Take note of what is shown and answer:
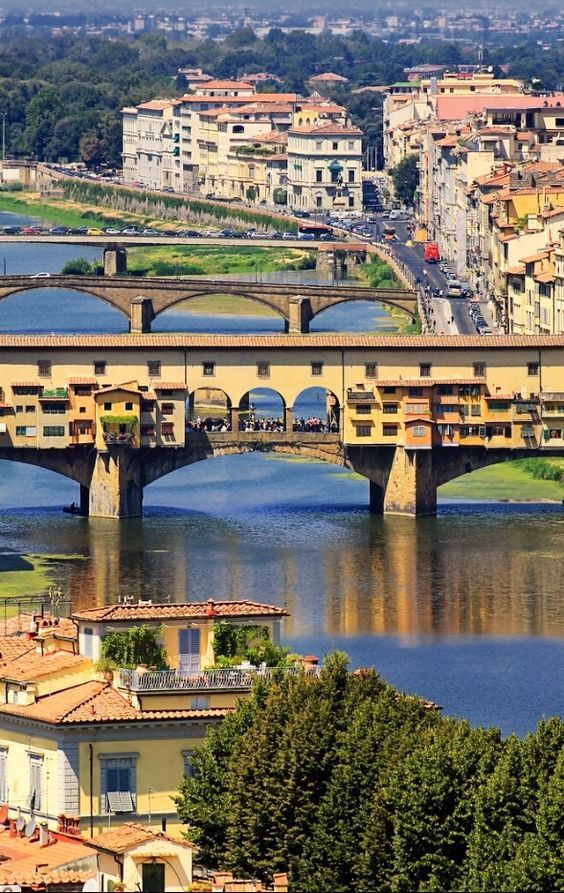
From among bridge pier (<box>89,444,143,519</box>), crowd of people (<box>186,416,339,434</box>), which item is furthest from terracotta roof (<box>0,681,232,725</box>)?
crowd of people (<box>186,416,339,434</box>)

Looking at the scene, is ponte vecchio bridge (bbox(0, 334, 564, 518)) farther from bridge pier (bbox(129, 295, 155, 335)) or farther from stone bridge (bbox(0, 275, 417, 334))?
bridge pier (bbox(129, 295, 155, 335))

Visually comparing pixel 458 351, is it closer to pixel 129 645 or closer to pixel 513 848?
pixel 129 645

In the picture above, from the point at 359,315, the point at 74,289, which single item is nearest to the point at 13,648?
the point at 74,289

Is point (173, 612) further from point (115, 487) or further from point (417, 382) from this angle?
point (417, 382)

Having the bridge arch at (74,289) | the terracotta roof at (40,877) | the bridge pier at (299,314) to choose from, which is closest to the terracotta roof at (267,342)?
the bridge pier at (299,314)

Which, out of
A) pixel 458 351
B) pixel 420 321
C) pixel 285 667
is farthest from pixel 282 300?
pixel 285 667
